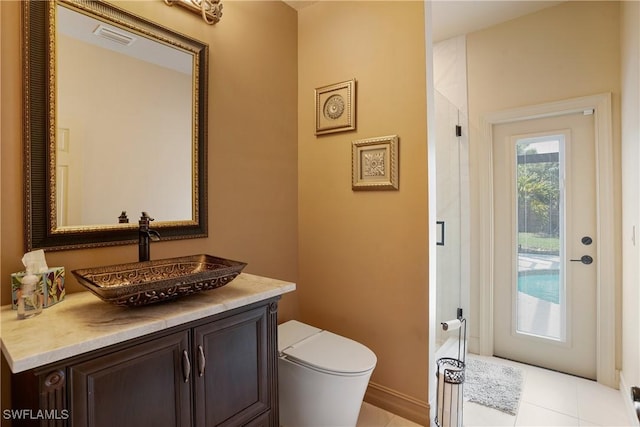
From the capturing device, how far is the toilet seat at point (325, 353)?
156cm

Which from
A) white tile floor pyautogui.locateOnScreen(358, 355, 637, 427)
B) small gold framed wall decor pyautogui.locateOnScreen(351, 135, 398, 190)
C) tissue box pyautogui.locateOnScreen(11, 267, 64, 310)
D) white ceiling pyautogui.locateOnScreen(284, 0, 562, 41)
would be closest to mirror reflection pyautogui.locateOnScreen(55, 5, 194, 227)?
tissue box pyautogui.locateOnScreen(11, 267, 64, 310)

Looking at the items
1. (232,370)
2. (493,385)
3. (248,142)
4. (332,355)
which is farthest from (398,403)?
(248,142)

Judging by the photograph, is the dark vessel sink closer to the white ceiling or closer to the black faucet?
the black faucet

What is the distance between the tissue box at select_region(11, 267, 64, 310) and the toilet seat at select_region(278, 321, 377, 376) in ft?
3.35

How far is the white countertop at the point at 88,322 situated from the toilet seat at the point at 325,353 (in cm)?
48

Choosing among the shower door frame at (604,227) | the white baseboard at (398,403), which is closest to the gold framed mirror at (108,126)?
the white baseboard at (398,403)

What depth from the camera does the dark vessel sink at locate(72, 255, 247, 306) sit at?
101 centimetres

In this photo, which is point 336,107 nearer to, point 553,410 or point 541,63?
point 541,63

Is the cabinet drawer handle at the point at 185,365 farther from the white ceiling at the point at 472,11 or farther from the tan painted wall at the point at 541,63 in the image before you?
the tan painted wall at the point at 541,63

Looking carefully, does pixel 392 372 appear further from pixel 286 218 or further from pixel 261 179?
pixel 261 179

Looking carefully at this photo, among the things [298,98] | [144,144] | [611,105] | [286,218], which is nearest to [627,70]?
[611,105]

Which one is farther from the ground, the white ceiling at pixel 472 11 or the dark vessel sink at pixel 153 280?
the white ceiling at pixel 472 11

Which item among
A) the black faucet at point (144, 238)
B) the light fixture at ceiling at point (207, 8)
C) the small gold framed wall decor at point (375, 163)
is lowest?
the black faucet at point (144, 238)

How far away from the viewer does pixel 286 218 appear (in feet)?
7.59
